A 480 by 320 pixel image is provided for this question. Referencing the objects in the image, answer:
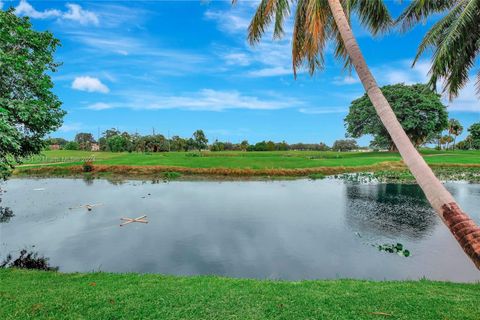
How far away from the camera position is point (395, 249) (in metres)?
11.5

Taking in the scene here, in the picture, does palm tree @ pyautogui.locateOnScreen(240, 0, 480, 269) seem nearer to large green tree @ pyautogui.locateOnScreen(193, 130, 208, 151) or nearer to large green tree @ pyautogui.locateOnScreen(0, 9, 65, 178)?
large green tree @ pyautogui.locateOnScreen(0, 9, 65, 178)

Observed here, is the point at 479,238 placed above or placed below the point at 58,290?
above

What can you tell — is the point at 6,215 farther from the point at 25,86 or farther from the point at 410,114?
the point at 410,114

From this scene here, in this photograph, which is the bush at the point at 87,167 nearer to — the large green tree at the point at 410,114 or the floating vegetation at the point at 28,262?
the floating vegetation at the point at 28,262

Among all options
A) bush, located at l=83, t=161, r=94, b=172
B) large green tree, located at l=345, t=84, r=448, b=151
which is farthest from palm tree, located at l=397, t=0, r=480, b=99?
large green tree, located at l=345, t=84, r=448, b=151

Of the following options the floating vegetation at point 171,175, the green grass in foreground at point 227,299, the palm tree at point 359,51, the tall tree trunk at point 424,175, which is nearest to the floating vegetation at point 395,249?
the green grass in foreground at point 227,299

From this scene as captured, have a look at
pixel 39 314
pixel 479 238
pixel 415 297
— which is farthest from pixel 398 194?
pixel 39 314

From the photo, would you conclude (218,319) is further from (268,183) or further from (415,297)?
(268,183)

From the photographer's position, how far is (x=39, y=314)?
5234mm

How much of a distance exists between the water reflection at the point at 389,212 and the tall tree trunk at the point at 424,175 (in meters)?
10.2

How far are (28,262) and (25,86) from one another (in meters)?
6.13

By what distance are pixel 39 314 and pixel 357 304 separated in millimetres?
5772

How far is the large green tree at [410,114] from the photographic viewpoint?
53.1 metres

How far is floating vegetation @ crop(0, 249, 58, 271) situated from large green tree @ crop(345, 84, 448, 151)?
54.4m
